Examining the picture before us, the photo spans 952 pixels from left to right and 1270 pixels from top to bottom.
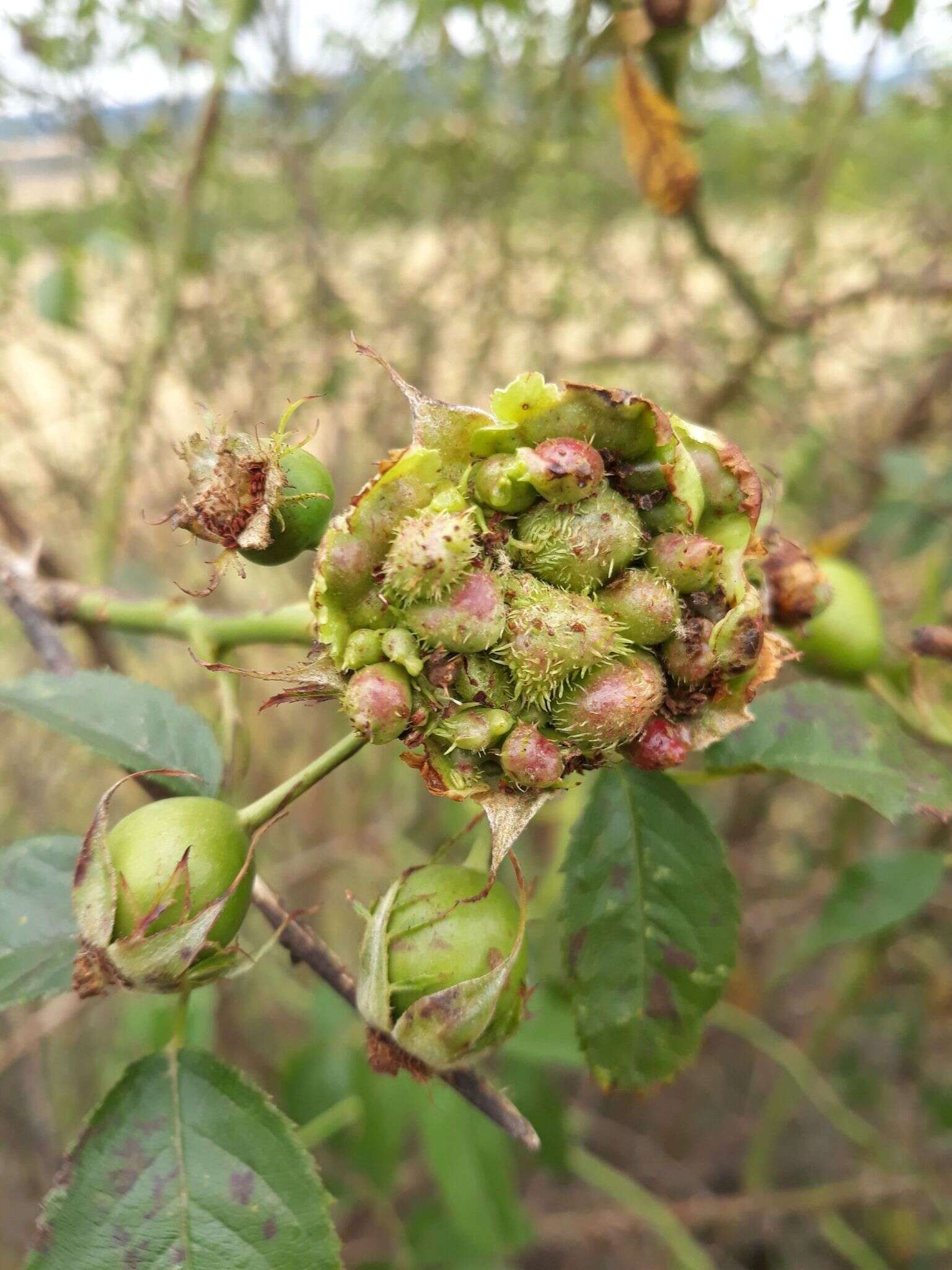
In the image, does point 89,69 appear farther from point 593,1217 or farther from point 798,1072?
point 593,1217

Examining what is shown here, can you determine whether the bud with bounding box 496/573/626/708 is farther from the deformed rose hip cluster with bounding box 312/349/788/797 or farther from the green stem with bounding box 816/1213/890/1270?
the green stem with bounding box 816/1213/890/1270

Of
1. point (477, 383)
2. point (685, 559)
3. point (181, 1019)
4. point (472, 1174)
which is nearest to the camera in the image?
point (685, 559)

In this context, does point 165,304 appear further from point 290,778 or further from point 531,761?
point 531,761

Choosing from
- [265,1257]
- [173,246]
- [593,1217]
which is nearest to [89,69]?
[173,246]

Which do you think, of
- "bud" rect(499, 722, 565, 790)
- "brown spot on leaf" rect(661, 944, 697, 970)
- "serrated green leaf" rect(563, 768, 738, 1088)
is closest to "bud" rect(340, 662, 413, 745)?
"bud" rect(499, 722, 565, 790)

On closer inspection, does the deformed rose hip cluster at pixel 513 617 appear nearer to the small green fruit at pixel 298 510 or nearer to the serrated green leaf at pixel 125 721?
the small green fruit at pixel 298 510

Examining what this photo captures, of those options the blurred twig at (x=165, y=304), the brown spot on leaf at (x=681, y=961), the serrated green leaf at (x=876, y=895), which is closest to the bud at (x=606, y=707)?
the brown spot on leaf at (x=681, y=961)

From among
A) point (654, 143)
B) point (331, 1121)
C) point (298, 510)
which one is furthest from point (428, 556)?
point (331, 1121)
